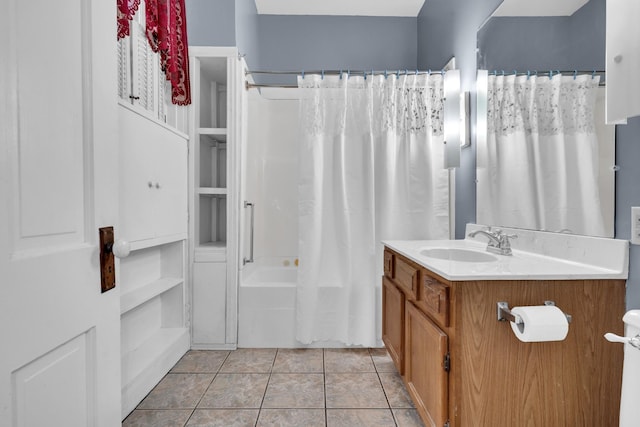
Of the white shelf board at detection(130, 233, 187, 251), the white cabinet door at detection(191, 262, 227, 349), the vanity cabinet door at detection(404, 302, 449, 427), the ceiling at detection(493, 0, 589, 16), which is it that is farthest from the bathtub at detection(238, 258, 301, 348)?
the ceiling at detection(493, 0, 589, 16)

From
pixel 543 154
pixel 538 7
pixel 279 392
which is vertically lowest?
pixel 279 392

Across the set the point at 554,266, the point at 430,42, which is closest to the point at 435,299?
the point at 554,266

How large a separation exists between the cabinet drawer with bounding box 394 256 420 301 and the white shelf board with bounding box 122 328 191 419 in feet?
4.84

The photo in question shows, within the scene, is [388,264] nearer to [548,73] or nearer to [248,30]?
[548,73]

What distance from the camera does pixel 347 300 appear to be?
2.39 meters

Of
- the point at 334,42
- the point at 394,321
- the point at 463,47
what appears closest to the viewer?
the point at 394,321

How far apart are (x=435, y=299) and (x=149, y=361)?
1626mm

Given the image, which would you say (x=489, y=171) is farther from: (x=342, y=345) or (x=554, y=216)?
(x=342, y=345)

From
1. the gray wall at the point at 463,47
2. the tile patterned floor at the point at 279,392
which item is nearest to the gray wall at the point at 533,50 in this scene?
the gray wall at the point at 463,47

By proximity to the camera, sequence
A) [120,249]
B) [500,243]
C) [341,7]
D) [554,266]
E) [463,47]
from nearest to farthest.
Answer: [120,249] → [554,266] → [500,243] → [463,47] → [341,7]

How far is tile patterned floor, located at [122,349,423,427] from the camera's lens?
1.66 m

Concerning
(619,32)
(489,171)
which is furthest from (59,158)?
(489,171)

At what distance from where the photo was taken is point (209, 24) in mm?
2408

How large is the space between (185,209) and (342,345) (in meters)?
1.48
